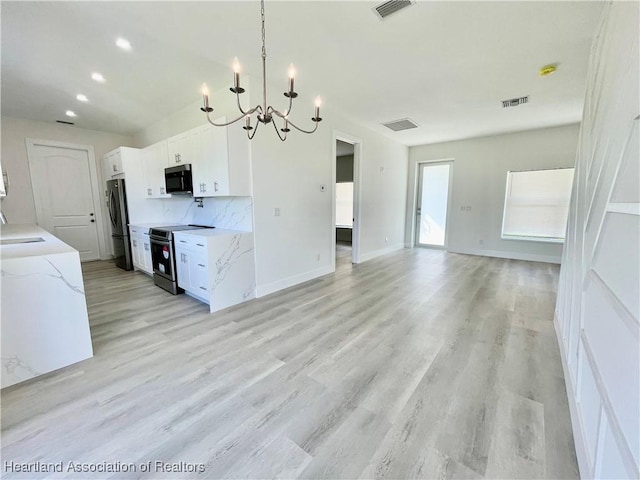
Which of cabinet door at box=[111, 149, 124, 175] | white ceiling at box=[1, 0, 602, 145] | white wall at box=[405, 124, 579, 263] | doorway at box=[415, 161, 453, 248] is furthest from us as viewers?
doorway at box=[415, 161, 453, 248]

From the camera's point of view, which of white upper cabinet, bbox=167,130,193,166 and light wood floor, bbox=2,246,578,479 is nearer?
light wood floor, bbox=2,246,578,479

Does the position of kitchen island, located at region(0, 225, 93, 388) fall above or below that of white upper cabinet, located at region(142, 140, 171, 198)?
below

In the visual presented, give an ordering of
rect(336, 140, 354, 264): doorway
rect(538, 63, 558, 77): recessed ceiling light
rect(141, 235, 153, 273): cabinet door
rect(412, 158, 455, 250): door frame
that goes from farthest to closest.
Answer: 1. rect(336, 140, 354, 264): doorway
2. rect(412, 158, 455, 250): door frame
3. rect(141, 235, 153, 273): cabinet door
4. rect(538, 63, 558, 77): recessed ceiling light

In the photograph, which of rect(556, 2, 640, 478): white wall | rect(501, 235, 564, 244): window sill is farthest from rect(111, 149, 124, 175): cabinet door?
→ rect(501, 235, 564, 244): window sill

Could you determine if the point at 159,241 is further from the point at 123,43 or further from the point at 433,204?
the point at 433,204

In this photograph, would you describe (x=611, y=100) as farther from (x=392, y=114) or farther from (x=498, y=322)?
(x=392, y=114)

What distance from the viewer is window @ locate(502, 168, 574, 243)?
531cm

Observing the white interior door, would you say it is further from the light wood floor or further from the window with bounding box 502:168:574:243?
the window with bounding box 502:168:574:243

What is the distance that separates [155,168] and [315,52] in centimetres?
350

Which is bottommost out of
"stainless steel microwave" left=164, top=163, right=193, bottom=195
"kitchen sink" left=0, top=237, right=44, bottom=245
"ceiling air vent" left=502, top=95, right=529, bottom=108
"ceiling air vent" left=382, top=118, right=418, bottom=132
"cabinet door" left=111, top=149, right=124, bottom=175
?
"kitchen sink" left=0, top=237, right=44, bottom=245

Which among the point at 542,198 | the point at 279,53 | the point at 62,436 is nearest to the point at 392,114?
the point at 279,53

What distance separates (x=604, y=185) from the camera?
1.44m

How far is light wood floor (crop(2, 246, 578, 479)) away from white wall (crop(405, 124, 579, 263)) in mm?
3109

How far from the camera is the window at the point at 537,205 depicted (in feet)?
17.4
